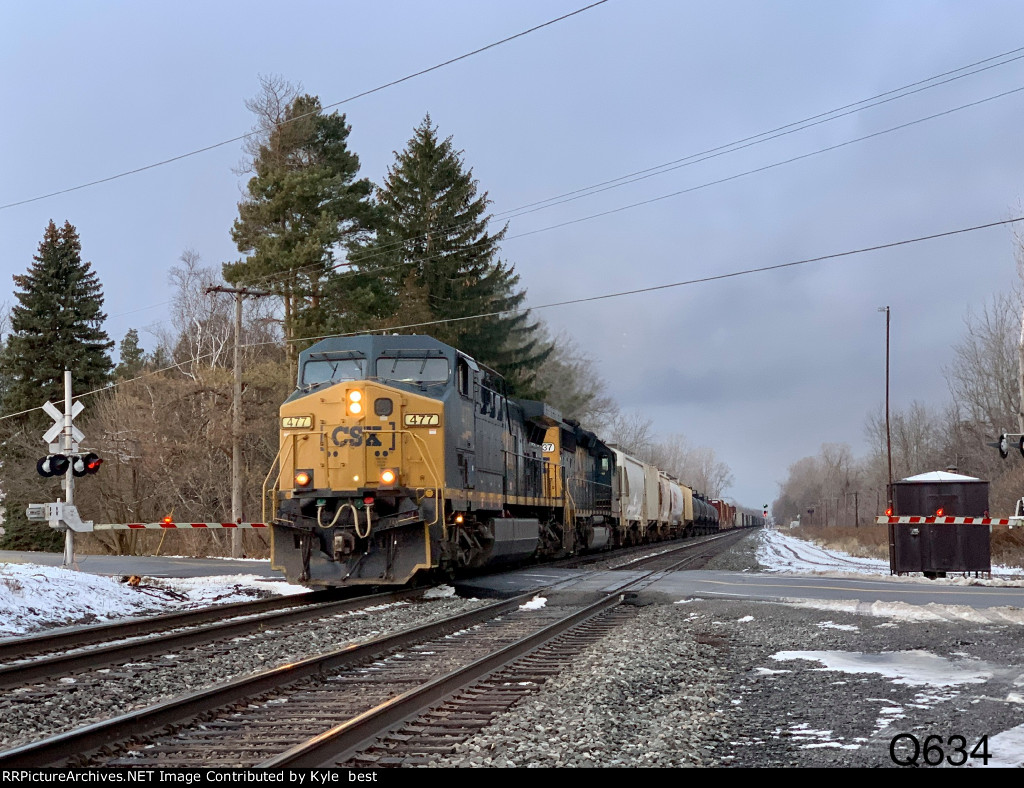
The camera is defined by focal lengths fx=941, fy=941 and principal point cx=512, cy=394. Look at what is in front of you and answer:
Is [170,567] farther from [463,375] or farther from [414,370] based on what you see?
[463,375]

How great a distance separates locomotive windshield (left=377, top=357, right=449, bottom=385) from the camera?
1462 centimetres

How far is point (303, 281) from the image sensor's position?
35750mm

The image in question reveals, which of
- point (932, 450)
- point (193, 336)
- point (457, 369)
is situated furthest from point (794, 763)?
point (932, 450)

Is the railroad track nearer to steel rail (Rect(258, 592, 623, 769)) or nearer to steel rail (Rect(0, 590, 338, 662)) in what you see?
steel rail (Rect(258, 592, 623, 769))

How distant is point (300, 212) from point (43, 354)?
70.2ft

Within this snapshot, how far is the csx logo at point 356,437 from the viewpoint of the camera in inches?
540

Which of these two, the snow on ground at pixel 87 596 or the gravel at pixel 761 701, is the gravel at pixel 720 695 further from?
the snow on ground at pixel 87 596

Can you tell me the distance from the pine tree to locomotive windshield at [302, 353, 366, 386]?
35.4 meters

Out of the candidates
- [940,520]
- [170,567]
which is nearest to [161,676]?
[170,567]

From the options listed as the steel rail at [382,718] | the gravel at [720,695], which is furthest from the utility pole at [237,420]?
the steel rail at [382,718]

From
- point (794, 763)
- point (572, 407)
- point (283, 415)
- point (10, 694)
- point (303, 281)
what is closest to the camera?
point (794, 763)

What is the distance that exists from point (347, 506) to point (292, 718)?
7.28 metres

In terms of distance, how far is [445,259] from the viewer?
40188mm
